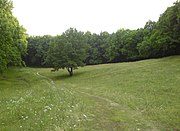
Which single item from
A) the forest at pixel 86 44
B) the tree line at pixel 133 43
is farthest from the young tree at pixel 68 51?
the tree line at pixel 133 43

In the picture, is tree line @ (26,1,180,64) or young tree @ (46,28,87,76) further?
tree line @ (26,1,180,64)

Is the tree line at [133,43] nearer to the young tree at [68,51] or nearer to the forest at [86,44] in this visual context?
the forest at [86,44]

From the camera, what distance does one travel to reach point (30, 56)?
138375 mm

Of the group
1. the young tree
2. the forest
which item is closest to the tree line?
the forest

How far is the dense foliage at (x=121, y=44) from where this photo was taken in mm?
71438

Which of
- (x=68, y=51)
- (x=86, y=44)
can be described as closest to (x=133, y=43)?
(x=86, y=44)

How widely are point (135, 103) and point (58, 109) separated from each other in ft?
30.7

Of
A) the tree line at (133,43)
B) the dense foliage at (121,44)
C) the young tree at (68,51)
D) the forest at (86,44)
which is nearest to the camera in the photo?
the forest at (86,44)

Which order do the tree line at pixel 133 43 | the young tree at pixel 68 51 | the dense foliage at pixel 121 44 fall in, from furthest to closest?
the tree line at pixel 133 43 < the dense foliage at pixel 121 44 < the young tree at pixel 68 51

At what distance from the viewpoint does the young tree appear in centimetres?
6969

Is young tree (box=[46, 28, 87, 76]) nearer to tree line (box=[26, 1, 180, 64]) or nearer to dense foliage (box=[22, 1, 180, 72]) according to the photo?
dense foliage (box=[22, 1, 180, 72])

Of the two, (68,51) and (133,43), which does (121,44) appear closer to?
(133,43)

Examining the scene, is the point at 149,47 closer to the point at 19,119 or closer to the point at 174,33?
the point at 174,33

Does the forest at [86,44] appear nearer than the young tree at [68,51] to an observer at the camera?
Yes
